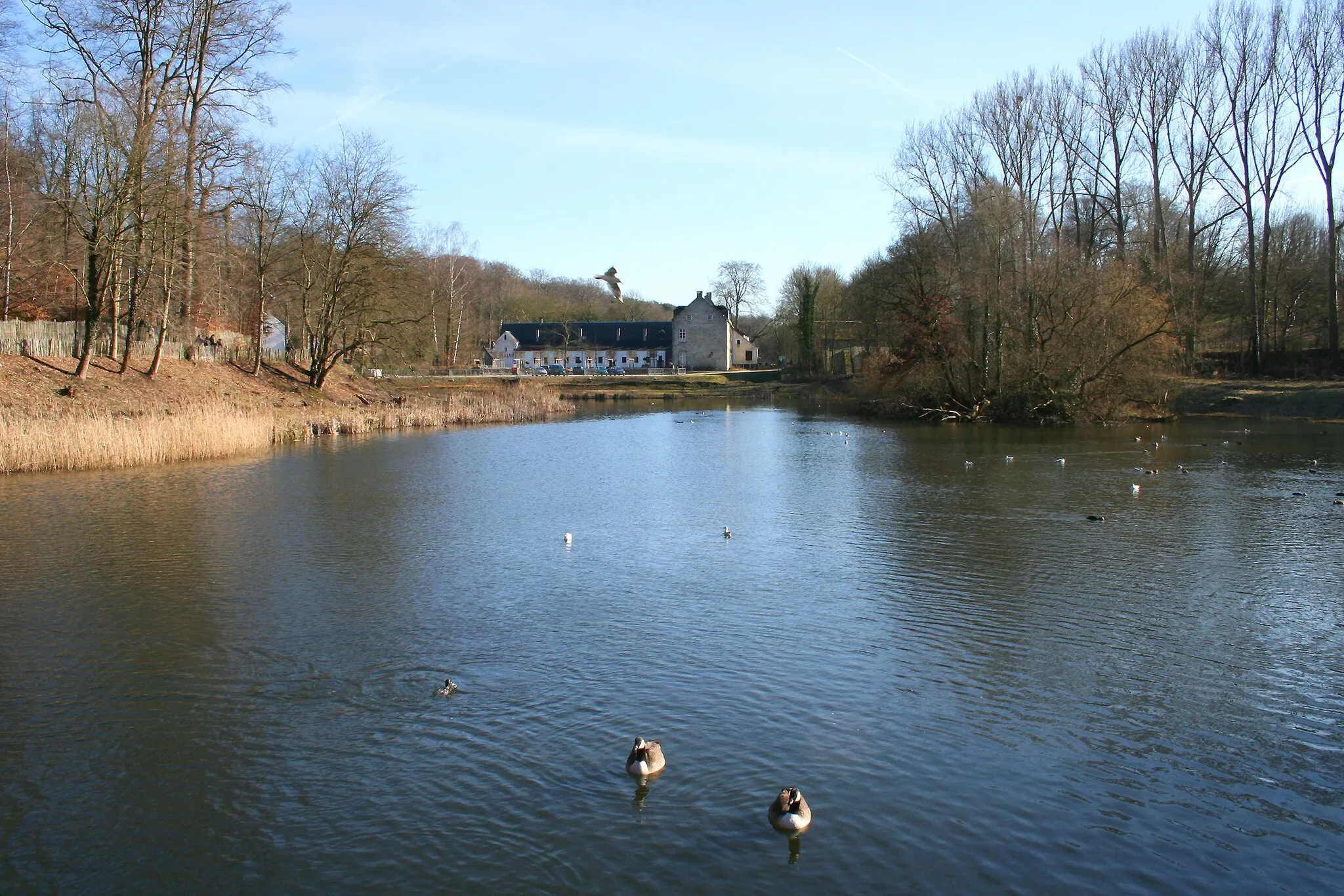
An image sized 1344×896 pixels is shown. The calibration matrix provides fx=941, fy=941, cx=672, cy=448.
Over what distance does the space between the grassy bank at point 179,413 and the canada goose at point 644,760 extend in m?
19.8

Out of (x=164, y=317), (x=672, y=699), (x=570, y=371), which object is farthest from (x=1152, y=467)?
(x=570, y=371)

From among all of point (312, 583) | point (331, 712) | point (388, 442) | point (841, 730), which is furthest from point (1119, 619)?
point (388, 442)

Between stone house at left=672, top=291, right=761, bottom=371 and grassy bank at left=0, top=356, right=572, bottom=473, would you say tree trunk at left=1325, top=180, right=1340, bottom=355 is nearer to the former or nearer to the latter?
grassy bank at left=0, top=356, right=572, bottom=473

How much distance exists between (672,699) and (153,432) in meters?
19.9

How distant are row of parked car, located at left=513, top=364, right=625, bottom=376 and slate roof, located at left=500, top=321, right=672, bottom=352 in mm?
5405

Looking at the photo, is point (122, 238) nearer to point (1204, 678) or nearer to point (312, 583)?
point (312, 583)

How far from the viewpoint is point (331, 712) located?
7.71 meters

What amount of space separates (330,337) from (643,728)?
3824cm

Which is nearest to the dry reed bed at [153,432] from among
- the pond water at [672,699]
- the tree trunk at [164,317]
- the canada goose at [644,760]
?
the tree trunk at [164,317]

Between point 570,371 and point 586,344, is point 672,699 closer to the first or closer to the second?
point 570,371

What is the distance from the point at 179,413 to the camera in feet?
84.4

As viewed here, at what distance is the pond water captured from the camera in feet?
18.5

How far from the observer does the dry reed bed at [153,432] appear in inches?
821

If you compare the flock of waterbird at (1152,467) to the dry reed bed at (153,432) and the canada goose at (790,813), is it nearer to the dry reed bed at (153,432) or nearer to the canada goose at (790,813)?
the canada goose at (790,813)
